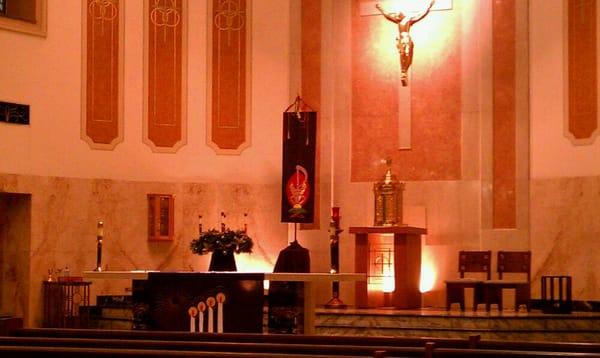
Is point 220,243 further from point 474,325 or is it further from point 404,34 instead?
point 404,34

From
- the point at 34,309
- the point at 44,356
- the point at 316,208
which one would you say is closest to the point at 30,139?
the point at 34,309

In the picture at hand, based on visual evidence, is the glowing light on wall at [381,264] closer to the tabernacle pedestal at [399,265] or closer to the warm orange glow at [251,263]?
the tabernacle pedestal at [399,265]

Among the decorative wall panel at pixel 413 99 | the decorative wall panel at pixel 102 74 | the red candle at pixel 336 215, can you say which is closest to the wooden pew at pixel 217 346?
the red candle at pixel 336 215

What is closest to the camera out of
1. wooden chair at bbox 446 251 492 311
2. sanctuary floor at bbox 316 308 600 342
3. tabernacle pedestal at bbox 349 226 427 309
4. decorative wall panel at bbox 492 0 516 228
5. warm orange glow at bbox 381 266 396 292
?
sanctuary floor at bbox 316 308 600 342

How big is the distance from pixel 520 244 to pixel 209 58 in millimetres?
5882

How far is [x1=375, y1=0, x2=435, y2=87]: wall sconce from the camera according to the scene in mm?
16031

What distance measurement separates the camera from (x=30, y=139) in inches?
587

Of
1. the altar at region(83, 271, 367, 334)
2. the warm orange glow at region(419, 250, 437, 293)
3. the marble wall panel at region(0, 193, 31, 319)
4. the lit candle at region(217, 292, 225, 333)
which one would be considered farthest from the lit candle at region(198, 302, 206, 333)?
the warm orange glow at region(419, 250, 437, 293)

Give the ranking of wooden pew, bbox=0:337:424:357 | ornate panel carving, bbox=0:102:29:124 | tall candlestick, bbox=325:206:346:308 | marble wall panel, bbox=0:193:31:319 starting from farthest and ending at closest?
tall candlestick, bbox=325:206:346:308 → marble wall panel, bbox=0:193:31:319 → ornate panel carving, bbox=0:102:29:124 → wooden pew, bbox=0:337:424:357

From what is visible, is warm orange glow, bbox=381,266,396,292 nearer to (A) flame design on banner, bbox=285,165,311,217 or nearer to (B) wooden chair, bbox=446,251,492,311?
(B) wooden chair, bbox=446,251,492,311

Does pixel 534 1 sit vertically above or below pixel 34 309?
above

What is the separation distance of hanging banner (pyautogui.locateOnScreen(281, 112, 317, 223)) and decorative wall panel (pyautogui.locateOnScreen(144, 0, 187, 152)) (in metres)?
1.77

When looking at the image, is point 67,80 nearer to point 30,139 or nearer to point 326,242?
point 30,139

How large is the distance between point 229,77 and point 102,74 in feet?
6.94
